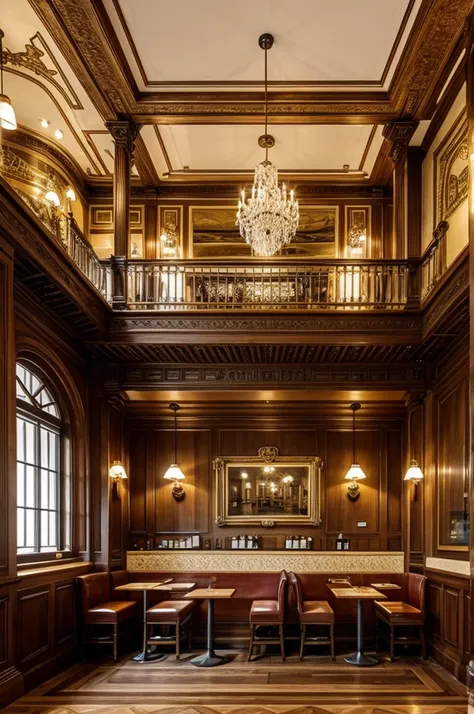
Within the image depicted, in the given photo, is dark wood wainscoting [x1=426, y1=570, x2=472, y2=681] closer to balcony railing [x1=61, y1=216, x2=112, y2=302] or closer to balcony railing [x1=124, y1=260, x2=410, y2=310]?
balcony railing [x1=124, y1=260, x2=410, y2=310]

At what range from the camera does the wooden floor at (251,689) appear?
20.0ft

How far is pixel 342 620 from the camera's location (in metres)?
9.09

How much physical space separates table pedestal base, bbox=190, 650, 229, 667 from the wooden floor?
13 cm

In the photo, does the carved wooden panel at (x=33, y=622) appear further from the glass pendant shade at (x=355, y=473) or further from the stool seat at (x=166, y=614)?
the glass pendant shade at (x=355, y=473)

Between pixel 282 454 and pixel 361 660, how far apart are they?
335 cm

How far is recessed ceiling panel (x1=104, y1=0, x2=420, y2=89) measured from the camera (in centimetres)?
688

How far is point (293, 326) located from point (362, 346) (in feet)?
2.93

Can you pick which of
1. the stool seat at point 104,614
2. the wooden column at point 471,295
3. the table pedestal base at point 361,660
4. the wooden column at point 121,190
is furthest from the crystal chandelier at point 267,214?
the table pedestal base at point 361,660

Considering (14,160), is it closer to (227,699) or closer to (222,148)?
(222,148)

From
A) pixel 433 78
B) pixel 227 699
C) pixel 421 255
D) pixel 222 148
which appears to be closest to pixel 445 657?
pixel 227 699

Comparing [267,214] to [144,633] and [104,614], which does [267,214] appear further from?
[144,633]

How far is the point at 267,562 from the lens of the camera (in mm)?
9734

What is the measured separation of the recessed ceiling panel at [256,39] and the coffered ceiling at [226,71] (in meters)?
0.01

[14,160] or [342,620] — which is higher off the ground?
[14,160]
